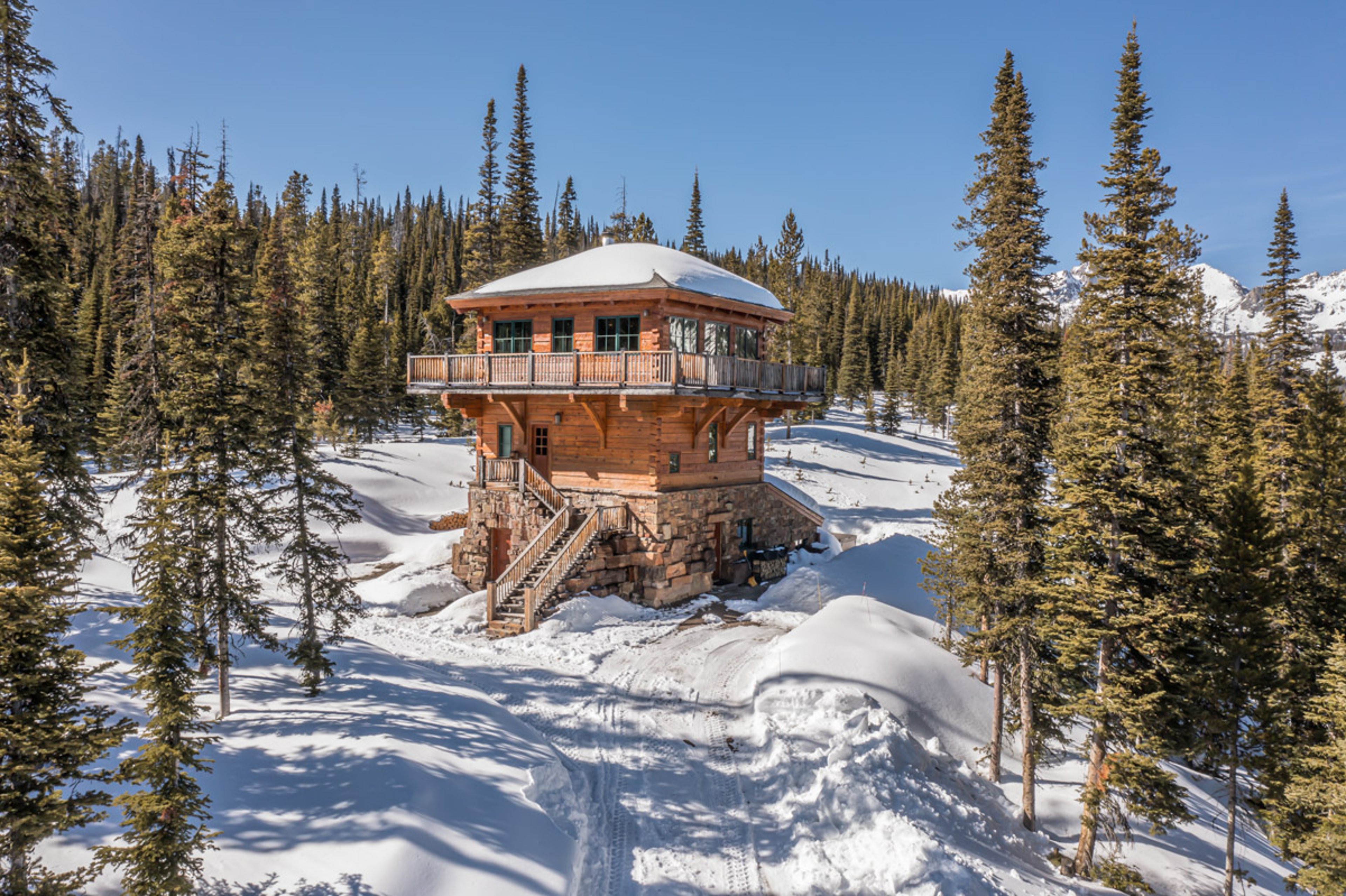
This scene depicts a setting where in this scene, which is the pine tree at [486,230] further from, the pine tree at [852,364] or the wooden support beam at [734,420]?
the pine tree at [852,364]

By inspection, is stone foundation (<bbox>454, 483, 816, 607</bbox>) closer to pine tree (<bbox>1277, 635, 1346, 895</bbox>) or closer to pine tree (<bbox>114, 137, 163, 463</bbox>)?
pine tree (<bbox>114, 137, 163, 463</bbox>)

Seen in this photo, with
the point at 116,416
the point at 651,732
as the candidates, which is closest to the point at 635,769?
the point at 651,732

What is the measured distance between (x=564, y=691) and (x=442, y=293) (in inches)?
2906

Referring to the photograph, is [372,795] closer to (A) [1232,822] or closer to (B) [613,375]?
(B) [613,375]

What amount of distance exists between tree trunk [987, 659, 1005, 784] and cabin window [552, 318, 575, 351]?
A: 55.3ft

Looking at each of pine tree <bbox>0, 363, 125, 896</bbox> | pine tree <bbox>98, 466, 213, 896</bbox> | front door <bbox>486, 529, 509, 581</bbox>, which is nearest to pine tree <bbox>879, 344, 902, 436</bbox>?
front door <bbox>486, 529, 509, 581</bbox>

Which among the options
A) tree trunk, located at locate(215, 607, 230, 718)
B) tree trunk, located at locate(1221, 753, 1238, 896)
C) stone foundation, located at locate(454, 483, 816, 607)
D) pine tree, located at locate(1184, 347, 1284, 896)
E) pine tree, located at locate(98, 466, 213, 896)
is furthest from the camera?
stone foundation, located at locate(454, 483, 816, 607)

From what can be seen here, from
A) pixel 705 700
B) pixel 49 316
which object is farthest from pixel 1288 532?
pixel 49 316

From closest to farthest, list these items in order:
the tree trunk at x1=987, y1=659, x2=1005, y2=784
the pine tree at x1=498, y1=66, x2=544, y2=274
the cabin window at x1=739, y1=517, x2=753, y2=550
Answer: the tree trunk at x1=987, y1=659, x2=1005, y2=784, the cabin window at x1=739, y1=517, x2=753, y2=550, the pine tree at x1=498, y1=66, x2=544, y2=274

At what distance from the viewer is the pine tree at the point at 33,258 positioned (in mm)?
14023

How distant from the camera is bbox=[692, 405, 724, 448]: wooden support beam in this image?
962 inches

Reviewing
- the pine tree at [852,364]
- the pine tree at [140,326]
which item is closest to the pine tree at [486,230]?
the pine tree at [140,326]

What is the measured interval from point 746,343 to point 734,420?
332cm

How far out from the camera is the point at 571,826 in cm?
1023
